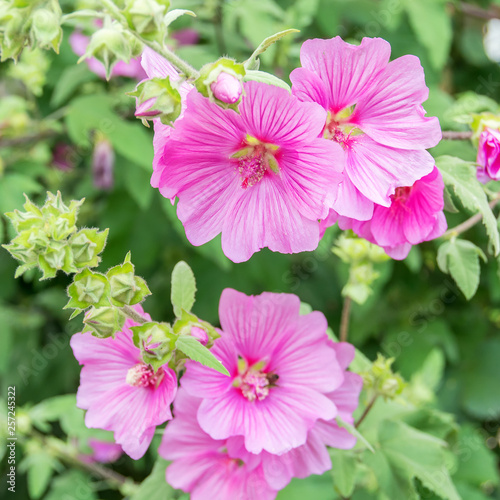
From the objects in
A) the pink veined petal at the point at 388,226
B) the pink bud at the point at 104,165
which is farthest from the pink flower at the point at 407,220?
the pink bud at the point at 104,165

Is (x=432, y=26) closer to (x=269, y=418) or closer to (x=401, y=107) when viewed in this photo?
(x=401, y=107)

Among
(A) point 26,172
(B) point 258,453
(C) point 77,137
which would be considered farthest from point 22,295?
(B) point 258,453

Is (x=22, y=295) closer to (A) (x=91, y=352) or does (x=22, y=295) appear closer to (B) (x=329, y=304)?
(B) (x=329, y=304)

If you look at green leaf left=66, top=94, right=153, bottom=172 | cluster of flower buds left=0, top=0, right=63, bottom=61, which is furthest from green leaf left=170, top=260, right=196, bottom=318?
green leaf left=66, top=94, right=153, bottom=172

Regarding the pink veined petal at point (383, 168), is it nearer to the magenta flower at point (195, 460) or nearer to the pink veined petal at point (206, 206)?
the pink veined petal at point (206, 206)

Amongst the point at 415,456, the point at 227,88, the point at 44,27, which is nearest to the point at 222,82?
the point at 227,88

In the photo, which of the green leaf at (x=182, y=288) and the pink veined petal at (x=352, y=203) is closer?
the pink veined petal at (x=352, y=203)
